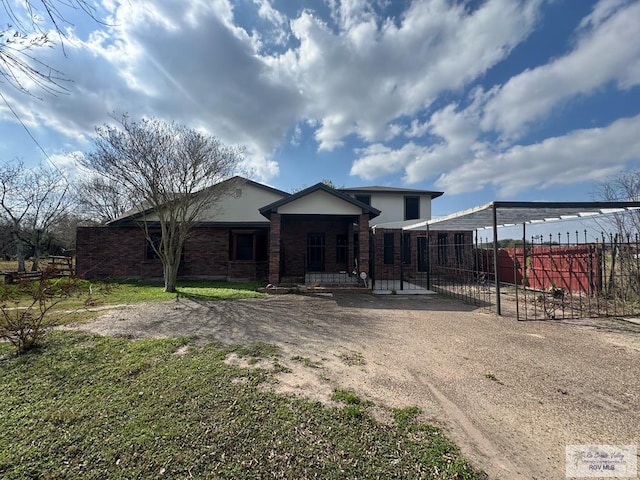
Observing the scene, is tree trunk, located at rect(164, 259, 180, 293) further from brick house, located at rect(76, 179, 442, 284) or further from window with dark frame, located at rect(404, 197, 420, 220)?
window with dark frame, located at rect(404, 197, 420, 220)

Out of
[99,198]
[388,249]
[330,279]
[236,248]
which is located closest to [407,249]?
[388,249]

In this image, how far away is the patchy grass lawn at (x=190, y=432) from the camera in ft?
7.00

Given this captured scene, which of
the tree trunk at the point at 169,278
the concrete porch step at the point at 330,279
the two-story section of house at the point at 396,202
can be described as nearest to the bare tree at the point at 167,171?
the tree trunk at the point at 169,278

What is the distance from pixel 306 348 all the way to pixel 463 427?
268 centimetres

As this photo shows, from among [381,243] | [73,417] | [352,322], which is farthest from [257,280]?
[73,417]

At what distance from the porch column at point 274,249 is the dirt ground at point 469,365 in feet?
9.52

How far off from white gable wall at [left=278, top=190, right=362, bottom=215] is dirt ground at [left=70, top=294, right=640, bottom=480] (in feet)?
14.2

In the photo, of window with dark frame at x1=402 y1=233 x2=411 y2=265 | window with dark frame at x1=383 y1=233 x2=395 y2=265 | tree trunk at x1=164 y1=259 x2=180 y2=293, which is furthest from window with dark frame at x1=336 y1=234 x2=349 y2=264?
tree trunk at x1=164 y1=259 x2=180 y2=293

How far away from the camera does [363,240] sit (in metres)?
11.0

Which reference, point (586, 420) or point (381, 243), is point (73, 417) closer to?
point (586, 420)

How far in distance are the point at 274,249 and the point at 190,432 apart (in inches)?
344

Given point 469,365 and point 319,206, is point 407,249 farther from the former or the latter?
point 469,365

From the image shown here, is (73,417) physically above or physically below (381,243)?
below

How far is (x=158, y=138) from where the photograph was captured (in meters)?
10.0
